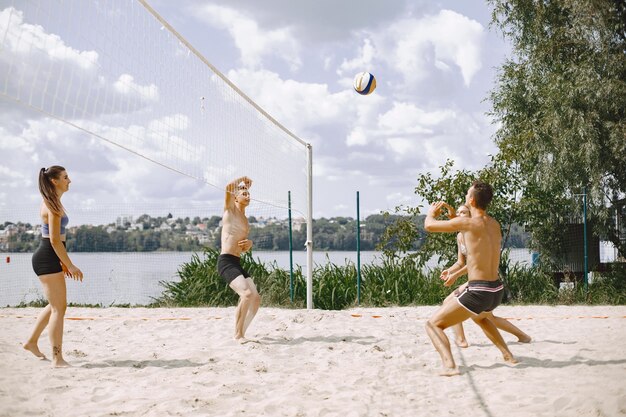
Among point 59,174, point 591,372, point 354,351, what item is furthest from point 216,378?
point 591,372

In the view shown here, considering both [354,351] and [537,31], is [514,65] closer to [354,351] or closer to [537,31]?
[537,31]

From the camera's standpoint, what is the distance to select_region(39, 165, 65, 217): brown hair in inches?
215

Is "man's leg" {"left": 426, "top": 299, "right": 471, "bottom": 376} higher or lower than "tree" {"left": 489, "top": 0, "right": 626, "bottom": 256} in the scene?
lower

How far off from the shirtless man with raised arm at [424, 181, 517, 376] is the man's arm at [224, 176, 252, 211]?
239 cm

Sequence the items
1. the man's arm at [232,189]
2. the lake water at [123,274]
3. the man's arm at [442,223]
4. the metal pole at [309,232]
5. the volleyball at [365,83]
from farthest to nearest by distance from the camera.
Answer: the lake water at [123,274], the metal pole at [309,232], the volleyball at [365,83], the man's arm at [232,189], the man's arm at [442,223]

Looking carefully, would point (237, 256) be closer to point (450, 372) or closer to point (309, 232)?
point (450, 372)

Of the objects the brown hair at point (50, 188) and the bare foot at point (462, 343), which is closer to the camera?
the brown hair at point (50, 188)

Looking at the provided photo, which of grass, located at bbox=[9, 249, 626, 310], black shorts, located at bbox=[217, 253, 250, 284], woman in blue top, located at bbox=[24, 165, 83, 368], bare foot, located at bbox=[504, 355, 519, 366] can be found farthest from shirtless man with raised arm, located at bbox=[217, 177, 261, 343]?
grass, located at bbox=[9, 249, 626, 310]

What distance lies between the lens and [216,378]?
17.1 ft

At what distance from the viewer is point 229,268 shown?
6.56 meters

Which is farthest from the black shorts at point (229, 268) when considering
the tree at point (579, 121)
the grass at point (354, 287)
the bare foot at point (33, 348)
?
the tree at point (579, 121)

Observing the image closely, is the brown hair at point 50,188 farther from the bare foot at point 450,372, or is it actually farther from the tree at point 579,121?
the tree at point 579,121

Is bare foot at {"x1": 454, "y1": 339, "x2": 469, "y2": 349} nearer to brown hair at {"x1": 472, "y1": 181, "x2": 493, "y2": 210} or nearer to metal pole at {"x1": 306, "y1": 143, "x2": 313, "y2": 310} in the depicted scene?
brown hair at {"x1": 472, "y1": 181, "x2": 493, "y2": 210}

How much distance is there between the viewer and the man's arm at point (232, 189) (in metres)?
6.67
